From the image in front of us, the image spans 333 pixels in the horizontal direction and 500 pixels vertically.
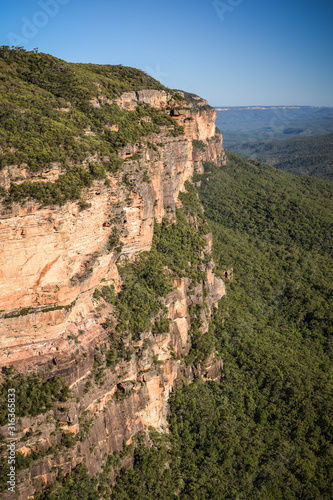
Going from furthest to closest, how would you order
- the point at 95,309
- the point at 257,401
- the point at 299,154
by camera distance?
the point at 299,154 < the point at 257,401 < the point at 95,309

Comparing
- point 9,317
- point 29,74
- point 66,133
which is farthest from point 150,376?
point 29,74

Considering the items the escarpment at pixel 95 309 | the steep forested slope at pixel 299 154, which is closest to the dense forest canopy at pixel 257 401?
the escarpment at pixel 95 309

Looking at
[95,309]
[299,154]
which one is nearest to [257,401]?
[95,309]

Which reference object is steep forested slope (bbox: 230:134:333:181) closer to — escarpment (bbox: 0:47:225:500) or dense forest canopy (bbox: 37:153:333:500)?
dense forest canopy (bbox: 37:153:333:500)

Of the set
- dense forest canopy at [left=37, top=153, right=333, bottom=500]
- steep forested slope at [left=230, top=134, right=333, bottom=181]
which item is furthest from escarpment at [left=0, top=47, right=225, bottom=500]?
steep forested slope at [left=230, top=134, right=333, bottom=181]

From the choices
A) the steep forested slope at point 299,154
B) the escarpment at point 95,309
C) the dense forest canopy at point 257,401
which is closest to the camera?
the escarpment at point 95,309

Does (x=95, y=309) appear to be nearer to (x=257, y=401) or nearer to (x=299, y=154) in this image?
(x=257, y=401)

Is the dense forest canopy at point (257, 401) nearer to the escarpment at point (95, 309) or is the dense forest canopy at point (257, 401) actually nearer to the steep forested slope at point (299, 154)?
the escarpment at point (95, 309)

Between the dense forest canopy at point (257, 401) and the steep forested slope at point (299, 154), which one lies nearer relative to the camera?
the dense forest canopy at point (257, 401)

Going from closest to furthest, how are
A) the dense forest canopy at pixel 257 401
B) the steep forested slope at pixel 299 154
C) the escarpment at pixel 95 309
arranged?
the escarpment at pixel 95 309, the dense forest canopy at pixel 257 401, the steep forested slope at pixel 299 154

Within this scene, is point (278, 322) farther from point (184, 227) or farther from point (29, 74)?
point (29, 74)
